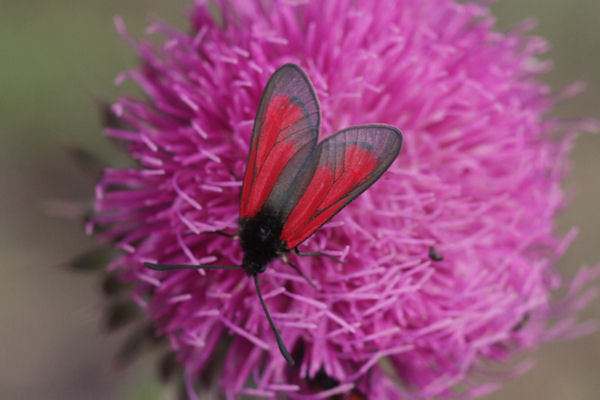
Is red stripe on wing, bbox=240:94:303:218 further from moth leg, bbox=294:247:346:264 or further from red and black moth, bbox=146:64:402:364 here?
moth leg, bbox=294:247:346:264

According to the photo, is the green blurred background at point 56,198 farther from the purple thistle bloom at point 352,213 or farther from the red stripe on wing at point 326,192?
the red stripe on wing at point 326,192

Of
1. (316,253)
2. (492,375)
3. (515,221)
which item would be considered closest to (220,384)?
(316,253)

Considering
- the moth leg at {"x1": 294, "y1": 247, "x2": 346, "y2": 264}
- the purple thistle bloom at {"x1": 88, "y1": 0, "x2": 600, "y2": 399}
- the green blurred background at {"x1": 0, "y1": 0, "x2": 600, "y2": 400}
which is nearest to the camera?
the moth leg at {"x1": 294, "y1": 247, "x2": 346, "y2": 264}

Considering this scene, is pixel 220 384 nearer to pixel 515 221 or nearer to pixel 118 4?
pixel 515 221

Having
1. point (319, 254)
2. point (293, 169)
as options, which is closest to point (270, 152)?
point (293, 169)

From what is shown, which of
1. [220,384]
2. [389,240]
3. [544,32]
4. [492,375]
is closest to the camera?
[389,240]

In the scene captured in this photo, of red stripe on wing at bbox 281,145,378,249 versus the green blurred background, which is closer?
red stripe on wing at bbox 281,145,378,249

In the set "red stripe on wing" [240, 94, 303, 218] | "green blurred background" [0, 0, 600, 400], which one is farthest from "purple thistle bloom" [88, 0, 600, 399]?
"green blurred background" [0, 0, 600, 400]
